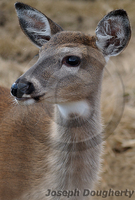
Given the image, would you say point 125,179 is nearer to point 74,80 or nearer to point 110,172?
point 110,172

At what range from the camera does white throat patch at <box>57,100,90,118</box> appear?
214 cm

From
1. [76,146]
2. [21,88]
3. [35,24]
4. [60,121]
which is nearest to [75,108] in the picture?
[60,121]

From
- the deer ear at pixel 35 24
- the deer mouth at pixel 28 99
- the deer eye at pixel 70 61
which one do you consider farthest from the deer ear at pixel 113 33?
the deer mouth at pixel 28 99

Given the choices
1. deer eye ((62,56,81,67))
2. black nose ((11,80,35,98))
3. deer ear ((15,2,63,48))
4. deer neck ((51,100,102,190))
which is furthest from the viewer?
deer ear ((15,2,63,48))

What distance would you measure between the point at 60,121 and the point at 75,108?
0.73ft

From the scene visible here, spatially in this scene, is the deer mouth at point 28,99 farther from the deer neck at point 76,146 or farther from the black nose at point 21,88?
the deer neck at point 76,146

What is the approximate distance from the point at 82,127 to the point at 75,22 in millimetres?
5022

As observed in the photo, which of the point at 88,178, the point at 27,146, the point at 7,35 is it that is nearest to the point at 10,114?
the point at 27,146

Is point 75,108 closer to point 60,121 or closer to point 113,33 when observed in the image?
→ point 60,121

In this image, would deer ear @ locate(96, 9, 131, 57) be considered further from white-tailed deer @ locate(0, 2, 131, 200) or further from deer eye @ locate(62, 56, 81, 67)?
deer eye @ locate(62, 56, 81, 67)

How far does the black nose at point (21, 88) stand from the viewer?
1.82 m

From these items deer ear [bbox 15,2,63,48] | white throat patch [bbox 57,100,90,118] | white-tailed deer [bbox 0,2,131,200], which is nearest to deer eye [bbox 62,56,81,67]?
white-tailed deer [bbox 0,2,131,200]

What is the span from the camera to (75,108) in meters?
2.16

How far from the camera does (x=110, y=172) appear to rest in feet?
11.4
